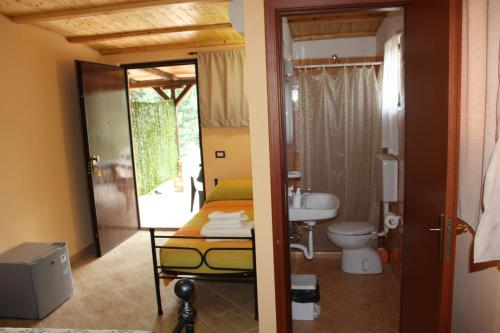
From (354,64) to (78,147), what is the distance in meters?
3.35

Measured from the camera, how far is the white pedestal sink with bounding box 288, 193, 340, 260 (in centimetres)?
322

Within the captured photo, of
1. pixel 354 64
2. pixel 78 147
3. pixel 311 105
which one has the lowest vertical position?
pixel 78 147

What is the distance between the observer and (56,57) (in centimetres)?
402

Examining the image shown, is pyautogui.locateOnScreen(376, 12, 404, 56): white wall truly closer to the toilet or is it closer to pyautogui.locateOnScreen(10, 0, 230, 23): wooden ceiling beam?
the toilet

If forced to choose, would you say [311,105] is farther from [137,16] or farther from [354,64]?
[137,16]

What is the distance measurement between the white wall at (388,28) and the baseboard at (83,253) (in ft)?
13.4

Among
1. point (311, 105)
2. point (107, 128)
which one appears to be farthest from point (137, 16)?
point (311, 105)

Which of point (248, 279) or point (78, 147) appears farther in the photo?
point (78, 147)

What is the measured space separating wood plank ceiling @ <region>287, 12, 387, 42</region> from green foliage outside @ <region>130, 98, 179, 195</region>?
175 inches

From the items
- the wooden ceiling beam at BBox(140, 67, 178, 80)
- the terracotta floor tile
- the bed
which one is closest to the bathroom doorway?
the bed

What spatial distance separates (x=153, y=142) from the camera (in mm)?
7902

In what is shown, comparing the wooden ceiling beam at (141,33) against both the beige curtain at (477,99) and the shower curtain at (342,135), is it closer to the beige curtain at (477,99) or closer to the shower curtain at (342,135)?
the shower curtain at (342,135)

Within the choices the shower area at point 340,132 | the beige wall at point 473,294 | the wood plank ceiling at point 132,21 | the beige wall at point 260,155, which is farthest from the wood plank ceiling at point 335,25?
the beige wall at point 473,294

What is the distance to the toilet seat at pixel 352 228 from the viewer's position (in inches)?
139
